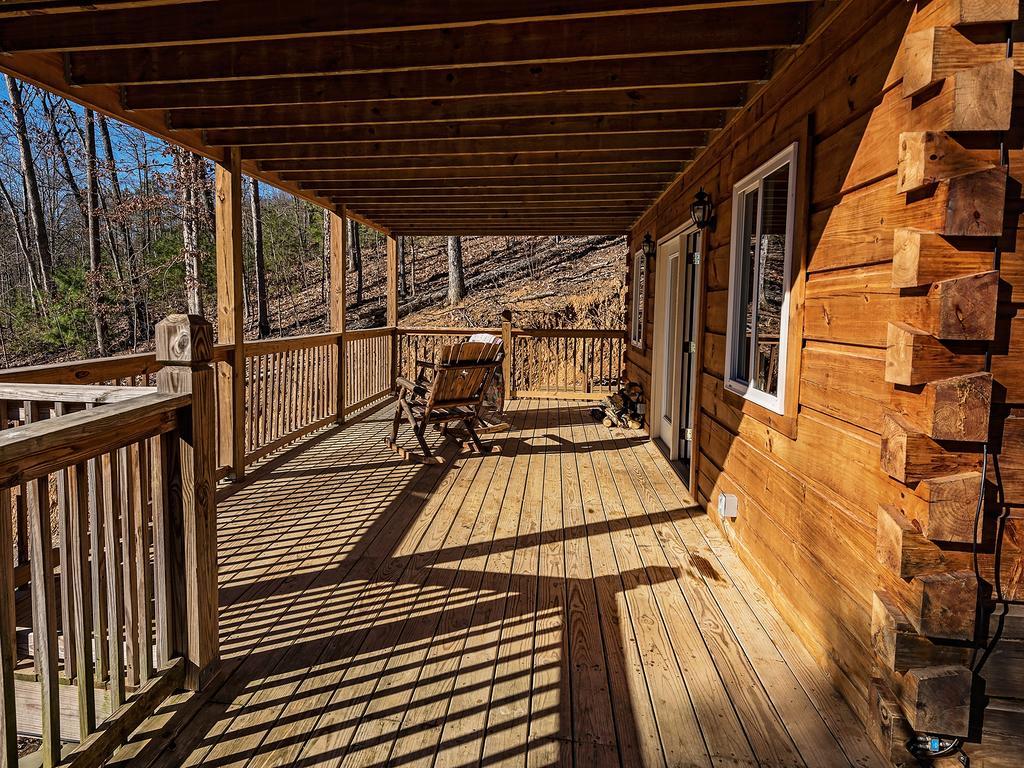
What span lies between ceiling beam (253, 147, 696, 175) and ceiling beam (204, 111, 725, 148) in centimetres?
37

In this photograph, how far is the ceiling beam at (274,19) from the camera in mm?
2416

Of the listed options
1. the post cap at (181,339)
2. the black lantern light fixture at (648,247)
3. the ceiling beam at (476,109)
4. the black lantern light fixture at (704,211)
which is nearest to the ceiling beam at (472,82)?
the ceiling beam at (476,109)

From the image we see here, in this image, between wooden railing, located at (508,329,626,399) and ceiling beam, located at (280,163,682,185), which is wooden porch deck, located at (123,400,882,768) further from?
wooden railing, located at (508,329,626,399)

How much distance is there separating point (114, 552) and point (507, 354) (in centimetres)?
684

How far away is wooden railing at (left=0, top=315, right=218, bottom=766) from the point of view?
62.4 inches

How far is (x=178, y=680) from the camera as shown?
2033 millimetres

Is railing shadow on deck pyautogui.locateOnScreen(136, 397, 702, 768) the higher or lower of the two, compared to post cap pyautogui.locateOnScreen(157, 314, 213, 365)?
lower

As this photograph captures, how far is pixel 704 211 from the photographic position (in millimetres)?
3980

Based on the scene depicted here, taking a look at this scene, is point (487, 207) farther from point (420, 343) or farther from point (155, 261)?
point (155, 261)

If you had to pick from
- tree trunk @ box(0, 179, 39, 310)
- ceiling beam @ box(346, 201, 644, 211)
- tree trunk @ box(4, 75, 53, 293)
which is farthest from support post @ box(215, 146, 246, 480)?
tree trunk @ box(0, 179, 39, 310)

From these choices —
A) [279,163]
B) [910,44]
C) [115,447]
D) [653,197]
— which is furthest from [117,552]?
[653,197]

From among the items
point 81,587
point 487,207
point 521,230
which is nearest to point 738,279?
point 81,587

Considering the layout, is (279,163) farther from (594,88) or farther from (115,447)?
(115,447)

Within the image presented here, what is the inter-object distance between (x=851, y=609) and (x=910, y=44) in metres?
1.72
